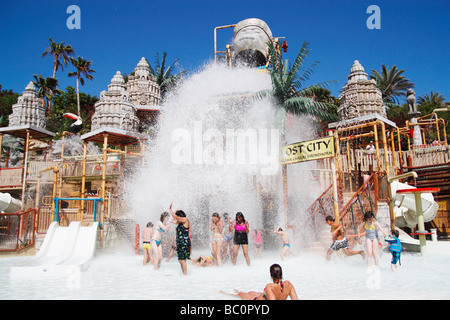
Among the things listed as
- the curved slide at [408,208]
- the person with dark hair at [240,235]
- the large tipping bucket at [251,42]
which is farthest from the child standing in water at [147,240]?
the large tipping bucket at [251,42]

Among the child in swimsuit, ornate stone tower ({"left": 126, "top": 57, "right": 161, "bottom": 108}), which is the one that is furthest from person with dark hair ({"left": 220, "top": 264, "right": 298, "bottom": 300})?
ornate stone tower ({"left": 126, "top": 57, "right": 161, "bottom": 108})

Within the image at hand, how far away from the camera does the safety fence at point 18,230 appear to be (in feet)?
39.3

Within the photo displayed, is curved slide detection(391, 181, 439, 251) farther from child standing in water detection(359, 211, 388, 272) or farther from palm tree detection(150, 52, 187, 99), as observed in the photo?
palm tree detection(150, 52, 187, 99)

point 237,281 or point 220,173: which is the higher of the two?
point 220,173

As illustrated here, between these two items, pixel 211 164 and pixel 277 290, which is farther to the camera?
pixel 211 164

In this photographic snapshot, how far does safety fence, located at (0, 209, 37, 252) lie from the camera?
11969mm

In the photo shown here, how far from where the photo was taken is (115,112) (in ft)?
77.4

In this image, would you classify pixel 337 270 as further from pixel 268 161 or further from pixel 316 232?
pixel 268 161

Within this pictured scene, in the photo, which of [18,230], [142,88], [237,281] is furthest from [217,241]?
A: [142,88]

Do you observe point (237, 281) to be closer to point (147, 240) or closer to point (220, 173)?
point (147, 240)

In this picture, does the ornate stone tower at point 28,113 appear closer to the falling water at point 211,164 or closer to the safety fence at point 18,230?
the falling water at point 211,164

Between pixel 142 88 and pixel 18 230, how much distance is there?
60.2ft

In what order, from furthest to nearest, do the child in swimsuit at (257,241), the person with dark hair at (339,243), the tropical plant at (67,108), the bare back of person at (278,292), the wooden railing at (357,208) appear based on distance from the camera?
the tropical plant at (67,108) → the child in swimsuit at (257,241) → the wooden railing at (357,208) → the person with dark hair at (339,243) → the bare back of person at (278,292)

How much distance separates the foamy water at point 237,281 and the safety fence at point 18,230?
2.54 meters
